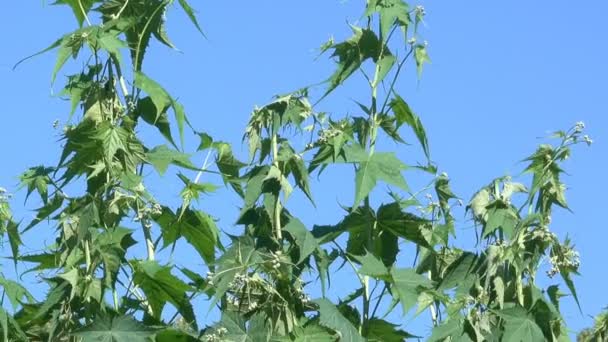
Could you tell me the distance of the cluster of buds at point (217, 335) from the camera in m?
4.74

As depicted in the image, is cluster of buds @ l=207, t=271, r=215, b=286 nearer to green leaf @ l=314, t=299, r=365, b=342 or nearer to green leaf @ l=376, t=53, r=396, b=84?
green leaf @ l=314, t=299, r=365, b=342

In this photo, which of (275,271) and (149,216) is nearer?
(275,271)

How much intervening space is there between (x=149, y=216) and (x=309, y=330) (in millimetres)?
814

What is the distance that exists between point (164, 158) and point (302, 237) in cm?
66

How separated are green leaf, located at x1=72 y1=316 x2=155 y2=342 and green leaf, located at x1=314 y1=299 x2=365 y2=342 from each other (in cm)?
60

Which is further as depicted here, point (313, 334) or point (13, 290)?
point (13, 290)

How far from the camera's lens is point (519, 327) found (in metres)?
5.02

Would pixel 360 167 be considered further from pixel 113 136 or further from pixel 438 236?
pixel 113 136

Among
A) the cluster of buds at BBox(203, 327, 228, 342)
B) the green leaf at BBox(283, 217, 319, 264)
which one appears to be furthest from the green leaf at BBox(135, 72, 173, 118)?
the cluster of buds at BBox(203, 327, 228, 342)

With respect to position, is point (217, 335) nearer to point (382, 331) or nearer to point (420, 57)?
point (382, 331)

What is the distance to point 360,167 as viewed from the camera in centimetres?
511

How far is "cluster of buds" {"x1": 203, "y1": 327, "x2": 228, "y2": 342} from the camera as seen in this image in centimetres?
474

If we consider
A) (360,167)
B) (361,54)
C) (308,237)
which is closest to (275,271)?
(308,237)

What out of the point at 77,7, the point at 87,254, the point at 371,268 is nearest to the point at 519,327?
the point at 371,268
